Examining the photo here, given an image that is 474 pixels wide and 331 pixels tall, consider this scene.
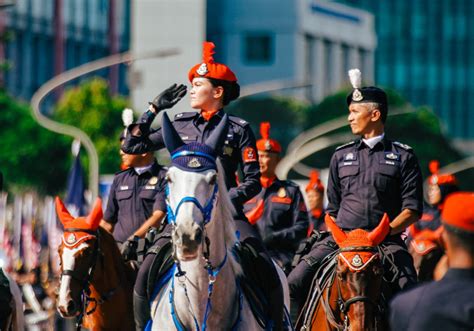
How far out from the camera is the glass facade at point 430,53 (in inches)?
6191

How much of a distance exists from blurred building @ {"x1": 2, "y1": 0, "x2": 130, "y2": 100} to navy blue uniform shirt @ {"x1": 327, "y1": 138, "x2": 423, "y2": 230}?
349 feet

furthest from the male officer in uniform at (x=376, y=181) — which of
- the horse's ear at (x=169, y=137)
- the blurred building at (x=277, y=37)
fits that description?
the blurred building at (x=277, y=37)

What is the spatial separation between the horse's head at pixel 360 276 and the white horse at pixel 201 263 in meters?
1.42

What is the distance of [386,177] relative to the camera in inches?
541

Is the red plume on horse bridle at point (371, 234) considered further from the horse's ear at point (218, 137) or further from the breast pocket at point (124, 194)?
the breast pocket at point (124, 194)

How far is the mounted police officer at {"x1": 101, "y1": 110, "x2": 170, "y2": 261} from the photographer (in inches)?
639

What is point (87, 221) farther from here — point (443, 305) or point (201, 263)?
point (443, 305)

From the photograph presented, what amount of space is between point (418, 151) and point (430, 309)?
9400 cm

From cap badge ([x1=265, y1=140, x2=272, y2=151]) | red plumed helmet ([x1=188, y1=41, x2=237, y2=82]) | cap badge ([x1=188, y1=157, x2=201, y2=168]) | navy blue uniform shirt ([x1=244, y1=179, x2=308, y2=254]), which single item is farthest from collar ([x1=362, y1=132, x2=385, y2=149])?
cap badge ([x1=265, y1=140, x2=272, y2=151])

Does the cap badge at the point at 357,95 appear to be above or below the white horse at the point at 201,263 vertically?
above

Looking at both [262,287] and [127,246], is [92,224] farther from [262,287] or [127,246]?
[262,287]

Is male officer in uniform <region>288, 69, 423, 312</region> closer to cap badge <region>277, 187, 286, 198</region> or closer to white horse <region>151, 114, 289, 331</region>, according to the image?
white horse <region>151, 114, 289, 331</region>

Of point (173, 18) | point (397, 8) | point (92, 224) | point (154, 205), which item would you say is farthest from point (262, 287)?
point (397, 8)

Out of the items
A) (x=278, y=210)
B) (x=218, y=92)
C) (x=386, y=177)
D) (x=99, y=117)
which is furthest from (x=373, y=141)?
(x=99, y=117)
